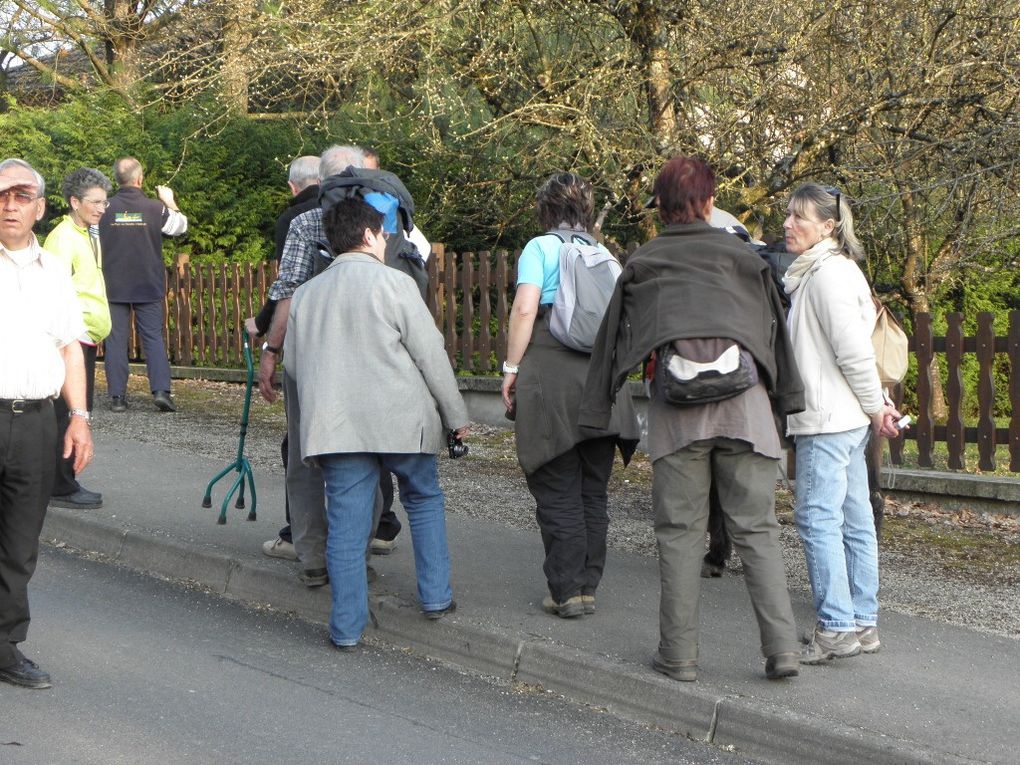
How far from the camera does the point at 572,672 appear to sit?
4.93 m

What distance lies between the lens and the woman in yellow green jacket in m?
7.59

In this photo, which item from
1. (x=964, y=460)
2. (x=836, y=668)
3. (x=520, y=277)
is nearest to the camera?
(x=836, y=668)

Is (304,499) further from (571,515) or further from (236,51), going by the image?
(236,51)

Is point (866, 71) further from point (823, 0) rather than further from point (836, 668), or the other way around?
point (836, 668)

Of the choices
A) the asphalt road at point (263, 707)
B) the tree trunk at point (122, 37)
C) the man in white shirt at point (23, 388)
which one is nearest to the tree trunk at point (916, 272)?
the asphalt road at point (263, 707)

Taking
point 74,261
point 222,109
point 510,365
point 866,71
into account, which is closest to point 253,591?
point 510,365

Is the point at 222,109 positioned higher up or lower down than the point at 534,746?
higher up

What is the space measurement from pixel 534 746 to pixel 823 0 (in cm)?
810

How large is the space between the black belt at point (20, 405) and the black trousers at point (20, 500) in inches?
0.5

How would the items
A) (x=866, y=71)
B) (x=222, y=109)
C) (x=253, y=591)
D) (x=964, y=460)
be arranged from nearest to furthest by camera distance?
(x=253, y=591) → (x=964, y=460) → (x=866, y=71) → (x=222, y=109)

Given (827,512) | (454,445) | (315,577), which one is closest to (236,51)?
(315,577)

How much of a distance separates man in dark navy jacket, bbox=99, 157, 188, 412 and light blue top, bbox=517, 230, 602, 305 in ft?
22.4

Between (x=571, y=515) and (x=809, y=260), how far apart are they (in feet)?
4.79

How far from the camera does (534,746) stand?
14.4 feet
